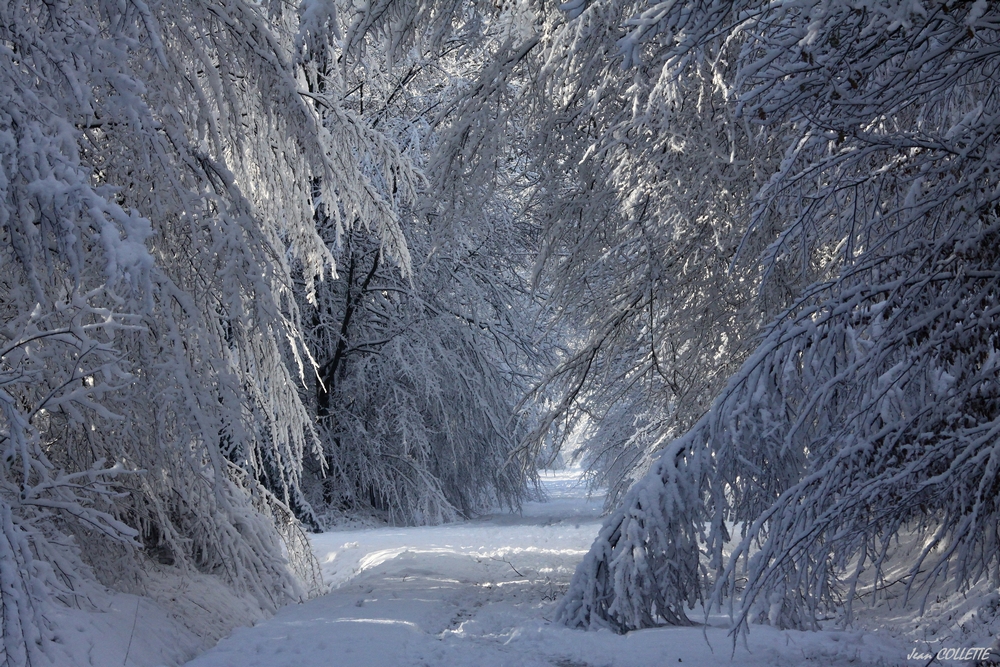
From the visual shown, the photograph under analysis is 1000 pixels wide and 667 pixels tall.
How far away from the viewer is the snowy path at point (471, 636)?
454 centimetres

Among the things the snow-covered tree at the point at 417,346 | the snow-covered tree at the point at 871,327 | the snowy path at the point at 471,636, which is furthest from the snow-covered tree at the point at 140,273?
the snow-covered tree at the point at 417,346

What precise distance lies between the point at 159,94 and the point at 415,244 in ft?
32.2

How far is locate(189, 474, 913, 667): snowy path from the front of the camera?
179 inches

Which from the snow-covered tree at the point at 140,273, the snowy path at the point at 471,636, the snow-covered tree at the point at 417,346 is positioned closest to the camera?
the snow-covered tree at the point at 140,273

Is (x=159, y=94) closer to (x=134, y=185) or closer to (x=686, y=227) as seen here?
(x=134, y=185)

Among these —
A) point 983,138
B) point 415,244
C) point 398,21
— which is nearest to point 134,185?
point 398,21

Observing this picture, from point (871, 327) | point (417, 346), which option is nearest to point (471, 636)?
point (871, 327)

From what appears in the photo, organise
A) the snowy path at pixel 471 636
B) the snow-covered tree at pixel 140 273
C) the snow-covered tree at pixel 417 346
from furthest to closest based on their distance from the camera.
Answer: the snow-covered tree at pixel 417 346, the snowy path at pixel 471 636, the snow-covered tree at pixel 140 273

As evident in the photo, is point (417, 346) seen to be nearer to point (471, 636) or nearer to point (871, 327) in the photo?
point (471, 636)

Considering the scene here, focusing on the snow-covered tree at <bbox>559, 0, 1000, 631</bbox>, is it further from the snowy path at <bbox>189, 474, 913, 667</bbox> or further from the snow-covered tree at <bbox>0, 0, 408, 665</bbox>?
the snow-covered tree at <bbox>0, 0, 408, 665</bbox>

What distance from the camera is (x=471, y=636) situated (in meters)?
5.34

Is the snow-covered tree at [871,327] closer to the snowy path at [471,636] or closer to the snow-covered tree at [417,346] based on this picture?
the snowy path at [471,636]

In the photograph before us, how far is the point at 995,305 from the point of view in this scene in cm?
344

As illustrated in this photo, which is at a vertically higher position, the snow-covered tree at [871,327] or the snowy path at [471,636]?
the snow-covered tree at [871,327]
